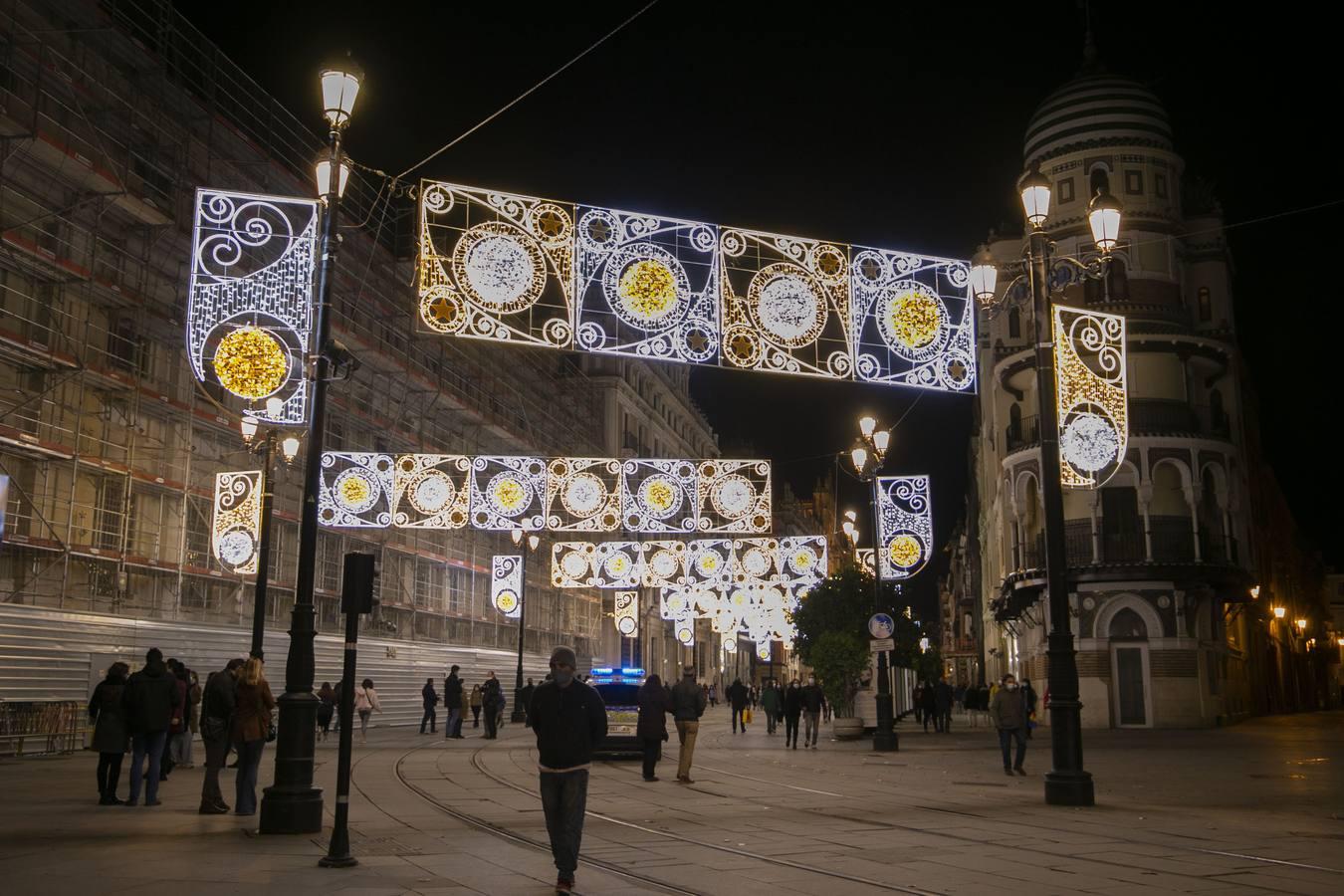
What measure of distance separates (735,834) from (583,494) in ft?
71.5

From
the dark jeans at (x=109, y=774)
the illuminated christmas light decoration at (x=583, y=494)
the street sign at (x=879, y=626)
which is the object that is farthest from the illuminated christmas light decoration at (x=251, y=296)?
the illuminated christmas light decoration at (x=583, y=494)

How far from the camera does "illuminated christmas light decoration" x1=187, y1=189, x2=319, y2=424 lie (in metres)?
16.7

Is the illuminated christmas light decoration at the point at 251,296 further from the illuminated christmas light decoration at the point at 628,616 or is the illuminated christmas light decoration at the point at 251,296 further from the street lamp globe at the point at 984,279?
the illuminated christmas light decoration at the point at 628,616

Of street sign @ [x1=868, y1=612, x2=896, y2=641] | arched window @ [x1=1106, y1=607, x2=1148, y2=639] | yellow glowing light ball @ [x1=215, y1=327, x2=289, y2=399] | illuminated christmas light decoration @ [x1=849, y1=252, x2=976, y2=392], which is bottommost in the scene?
street sign @ [x1=868, y1=612, x2=896, y2=641]

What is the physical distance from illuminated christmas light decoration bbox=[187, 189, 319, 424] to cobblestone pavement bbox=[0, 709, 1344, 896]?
5.57 metres

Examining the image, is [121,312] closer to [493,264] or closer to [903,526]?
[493,264]

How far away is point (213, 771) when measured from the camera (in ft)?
47.3

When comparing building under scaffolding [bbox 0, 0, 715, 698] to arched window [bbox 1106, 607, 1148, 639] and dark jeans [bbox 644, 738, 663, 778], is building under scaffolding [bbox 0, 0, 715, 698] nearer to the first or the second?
dark jeans [bbox 644, 738, 663, 778]

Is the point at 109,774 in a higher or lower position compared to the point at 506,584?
lower

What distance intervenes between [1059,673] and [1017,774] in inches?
266

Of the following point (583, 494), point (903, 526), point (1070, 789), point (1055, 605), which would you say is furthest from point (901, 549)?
point (1070, 789)

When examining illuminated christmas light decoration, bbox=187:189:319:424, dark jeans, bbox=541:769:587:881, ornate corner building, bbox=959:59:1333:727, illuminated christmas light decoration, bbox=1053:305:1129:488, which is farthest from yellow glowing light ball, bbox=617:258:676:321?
ornate corner building, bbox=959:59:1333:727

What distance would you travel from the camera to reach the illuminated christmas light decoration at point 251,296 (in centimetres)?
1666

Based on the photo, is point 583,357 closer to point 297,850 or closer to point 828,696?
point 828,696
